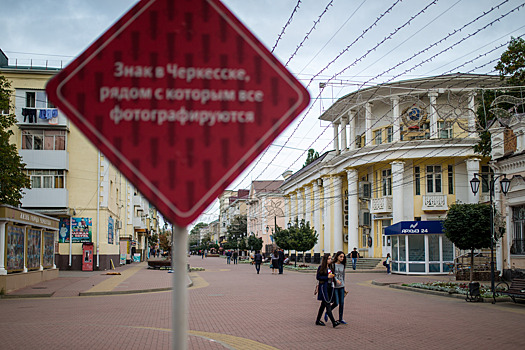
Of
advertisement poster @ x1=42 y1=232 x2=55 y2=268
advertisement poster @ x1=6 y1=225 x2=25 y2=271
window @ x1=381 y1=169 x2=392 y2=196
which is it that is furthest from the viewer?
window @ x1=381 y1=169 x2=392 y2=196

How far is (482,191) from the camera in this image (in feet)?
142

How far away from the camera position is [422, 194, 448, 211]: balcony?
142 feet

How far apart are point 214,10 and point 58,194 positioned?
37094mm

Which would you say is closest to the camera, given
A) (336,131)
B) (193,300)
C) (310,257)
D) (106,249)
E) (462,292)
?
(193,300)

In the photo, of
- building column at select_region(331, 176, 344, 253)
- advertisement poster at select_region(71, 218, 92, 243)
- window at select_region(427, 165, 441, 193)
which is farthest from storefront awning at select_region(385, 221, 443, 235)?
advertisement poster at select_region(71, 218, 92, 243)

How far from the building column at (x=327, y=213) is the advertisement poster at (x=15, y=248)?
112ft

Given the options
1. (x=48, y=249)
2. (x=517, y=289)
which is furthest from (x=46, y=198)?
(x=517, y=289)

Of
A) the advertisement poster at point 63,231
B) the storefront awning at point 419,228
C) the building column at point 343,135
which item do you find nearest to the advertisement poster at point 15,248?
the advertisement poster at point 63,231

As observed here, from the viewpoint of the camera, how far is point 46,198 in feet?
121

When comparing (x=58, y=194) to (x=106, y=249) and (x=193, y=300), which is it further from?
(x=193, y=300)

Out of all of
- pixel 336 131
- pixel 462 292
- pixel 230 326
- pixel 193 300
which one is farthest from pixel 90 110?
pixel 336 131

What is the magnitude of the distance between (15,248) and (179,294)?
23024mm

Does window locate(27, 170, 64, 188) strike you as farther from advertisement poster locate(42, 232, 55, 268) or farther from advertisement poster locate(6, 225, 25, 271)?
advertisement poster locate(6, 225, 25, 271)

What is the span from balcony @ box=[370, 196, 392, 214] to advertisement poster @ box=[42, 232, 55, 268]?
86.4 ft
